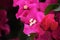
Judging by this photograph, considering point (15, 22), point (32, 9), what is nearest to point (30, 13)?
point (32, 9)

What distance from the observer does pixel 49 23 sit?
1.47 ft

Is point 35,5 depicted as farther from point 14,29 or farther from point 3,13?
point 14,29

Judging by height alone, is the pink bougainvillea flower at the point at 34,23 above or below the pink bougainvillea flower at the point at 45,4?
below

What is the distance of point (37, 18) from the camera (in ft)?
1.57

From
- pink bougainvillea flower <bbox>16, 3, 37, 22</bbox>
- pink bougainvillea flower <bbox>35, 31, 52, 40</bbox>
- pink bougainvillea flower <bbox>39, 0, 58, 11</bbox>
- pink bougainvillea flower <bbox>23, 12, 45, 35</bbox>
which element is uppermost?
pink bougainvillea flower <bbox>39, 0, 58, 11</bbox>

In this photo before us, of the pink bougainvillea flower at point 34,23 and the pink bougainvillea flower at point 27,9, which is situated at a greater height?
the pink bougainvillea flower at point 27,9

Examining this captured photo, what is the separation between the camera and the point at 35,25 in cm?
47

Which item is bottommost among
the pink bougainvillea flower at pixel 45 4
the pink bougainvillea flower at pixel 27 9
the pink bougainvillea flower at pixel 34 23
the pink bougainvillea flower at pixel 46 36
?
the pink bougainvillea flower at pixel 46 36

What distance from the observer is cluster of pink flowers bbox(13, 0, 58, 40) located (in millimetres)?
449

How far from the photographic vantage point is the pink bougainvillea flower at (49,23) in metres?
0.45

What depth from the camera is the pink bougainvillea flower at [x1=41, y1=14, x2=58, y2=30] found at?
17.5 inches

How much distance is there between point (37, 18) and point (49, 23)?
41 millimetres

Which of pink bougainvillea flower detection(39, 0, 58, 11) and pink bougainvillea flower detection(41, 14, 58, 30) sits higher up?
pink bougainvillea flower detection(39, 0, 58, 11)

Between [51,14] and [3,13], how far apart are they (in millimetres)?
538
